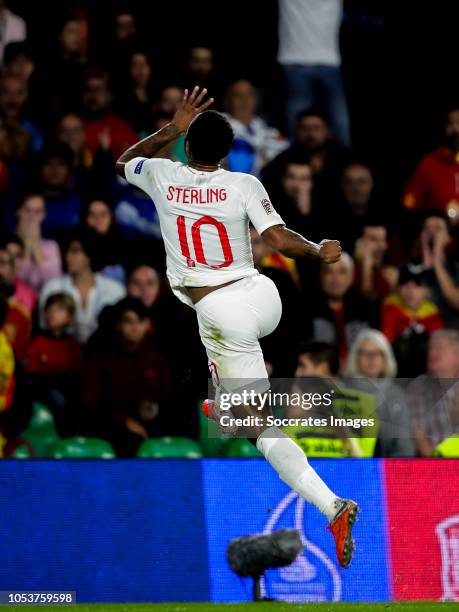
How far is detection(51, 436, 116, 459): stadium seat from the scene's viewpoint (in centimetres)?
1027

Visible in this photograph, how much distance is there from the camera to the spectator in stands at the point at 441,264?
12.6 metres

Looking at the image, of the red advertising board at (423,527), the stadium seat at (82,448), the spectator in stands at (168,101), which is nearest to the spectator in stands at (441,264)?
the spectator in stands at (168,101)

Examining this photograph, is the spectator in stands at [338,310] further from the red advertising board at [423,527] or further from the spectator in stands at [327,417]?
the red advertising board at [423,527]

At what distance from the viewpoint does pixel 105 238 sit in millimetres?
12383

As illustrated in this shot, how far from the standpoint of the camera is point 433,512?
8.76 meters

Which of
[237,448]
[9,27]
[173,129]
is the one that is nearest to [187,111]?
[173,129]

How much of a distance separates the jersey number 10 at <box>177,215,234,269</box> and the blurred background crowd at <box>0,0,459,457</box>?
241cm

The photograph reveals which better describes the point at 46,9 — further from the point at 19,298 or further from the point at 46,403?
the point at 46,403

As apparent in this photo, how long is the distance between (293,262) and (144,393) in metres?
2.10

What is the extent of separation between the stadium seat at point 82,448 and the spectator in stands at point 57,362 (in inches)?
25.1

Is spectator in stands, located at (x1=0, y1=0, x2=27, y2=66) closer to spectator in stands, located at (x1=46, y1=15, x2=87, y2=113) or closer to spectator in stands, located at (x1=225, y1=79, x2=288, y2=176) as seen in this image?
spectator in stands, located at (x1=46, y1=15, x2=87, y2=113)

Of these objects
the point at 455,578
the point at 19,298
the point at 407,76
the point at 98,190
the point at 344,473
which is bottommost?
the point at 455,578

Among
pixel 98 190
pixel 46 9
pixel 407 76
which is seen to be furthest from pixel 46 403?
pixel 407 76

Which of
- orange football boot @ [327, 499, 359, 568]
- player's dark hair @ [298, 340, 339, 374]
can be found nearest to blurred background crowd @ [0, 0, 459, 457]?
player's dark hair @ [298, 340, 339, 374]
